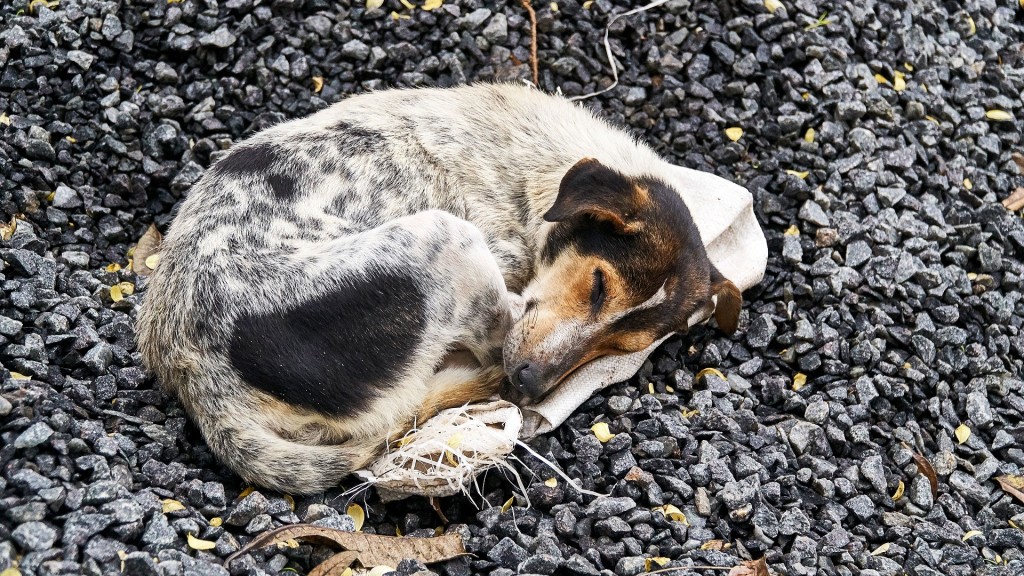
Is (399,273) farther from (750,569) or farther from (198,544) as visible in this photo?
(750,569)

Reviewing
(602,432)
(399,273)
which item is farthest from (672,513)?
(399,273)

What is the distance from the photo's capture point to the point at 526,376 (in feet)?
15.9

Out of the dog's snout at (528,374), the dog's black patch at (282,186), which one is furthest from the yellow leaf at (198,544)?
the dog's black patch at (282,186)

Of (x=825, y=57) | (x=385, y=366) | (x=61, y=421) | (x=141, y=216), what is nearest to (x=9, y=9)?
(x=141, y=216)

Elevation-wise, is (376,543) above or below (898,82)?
below

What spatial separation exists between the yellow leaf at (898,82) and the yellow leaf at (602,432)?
3395 mm

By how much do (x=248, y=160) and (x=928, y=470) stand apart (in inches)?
152

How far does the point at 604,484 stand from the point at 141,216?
10.8 ft

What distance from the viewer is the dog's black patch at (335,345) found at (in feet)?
14.5

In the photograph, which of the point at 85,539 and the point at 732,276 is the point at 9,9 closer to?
the point at 85,539

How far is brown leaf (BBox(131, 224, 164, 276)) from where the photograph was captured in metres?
5.79

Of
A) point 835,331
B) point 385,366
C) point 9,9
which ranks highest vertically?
point 9,9

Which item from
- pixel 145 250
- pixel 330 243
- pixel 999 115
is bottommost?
pixel 999 115

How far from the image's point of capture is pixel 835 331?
5.60 metres
